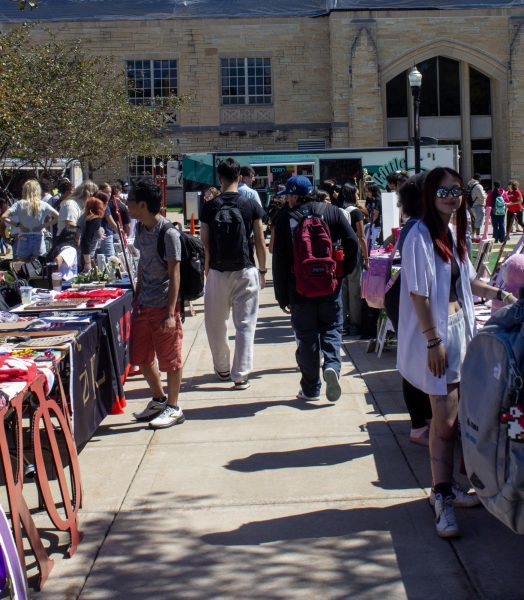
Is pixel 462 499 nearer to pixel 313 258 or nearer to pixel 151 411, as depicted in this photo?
pixel 313 258

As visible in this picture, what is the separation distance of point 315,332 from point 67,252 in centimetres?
387

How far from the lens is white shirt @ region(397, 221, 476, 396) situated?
4.62 m

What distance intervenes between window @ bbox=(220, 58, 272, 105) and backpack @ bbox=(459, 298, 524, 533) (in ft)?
128

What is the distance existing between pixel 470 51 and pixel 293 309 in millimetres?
36869

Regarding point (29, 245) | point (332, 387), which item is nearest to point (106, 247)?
point (29, 245)

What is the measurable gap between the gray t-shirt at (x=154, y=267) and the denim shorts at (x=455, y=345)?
8.55ft

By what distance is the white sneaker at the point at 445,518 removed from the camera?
4.59 meters

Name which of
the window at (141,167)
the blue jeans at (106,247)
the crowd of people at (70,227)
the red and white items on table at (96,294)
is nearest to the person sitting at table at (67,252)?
the crowd of people at (70,227)

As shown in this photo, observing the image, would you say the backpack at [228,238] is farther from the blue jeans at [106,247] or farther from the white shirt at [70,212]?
the blue jeans at [106,247]

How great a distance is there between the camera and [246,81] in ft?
137

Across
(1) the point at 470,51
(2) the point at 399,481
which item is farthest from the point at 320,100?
(2) the point at 399,481

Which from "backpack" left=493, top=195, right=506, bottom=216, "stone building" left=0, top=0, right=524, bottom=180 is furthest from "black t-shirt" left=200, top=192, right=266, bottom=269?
"stone building" left=0, top=0, right=524, bottom=180

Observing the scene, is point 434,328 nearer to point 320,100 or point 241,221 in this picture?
point 241,221

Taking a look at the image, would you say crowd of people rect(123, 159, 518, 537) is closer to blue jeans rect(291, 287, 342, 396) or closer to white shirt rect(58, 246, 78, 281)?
blue jeans rect(291, 287, 342, 396)
